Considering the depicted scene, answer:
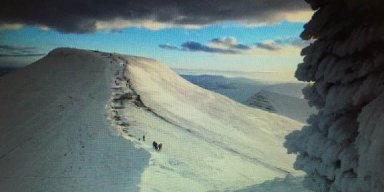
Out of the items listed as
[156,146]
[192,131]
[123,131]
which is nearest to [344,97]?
[156,146]

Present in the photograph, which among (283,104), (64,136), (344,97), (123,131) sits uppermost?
(344,97)

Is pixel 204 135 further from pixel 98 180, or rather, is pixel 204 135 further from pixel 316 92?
pixel 316 92

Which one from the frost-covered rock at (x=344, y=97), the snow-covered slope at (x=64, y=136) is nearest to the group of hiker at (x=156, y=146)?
the snow-covered slope at (x=64, y=136)

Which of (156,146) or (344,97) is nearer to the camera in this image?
(344,97)

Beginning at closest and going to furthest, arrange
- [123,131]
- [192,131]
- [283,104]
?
[123,131]
[192,131]
[283,104]

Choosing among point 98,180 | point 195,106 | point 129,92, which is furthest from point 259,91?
point 98,180

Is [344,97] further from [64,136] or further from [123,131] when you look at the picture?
[64,136]
